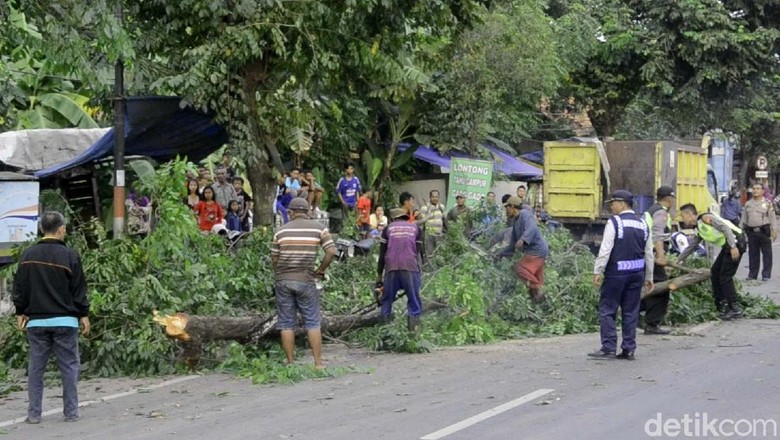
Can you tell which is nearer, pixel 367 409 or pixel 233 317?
pixel 367 409

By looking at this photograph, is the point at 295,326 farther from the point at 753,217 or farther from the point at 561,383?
the point at 753,217

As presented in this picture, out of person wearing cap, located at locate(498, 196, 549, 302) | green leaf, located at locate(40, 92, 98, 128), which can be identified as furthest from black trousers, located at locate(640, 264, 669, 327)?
green leaf, located at locate(40, 92, 98, 128)

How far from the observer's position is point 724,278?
50.0 ft

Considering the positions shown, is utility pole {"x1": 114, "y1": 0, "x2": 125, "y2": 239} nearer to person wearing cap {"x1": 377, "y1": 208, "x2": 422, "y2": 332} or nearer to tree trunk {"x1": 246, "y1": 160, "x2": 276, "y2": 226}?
tree trunk {"x1": 246, "y1": 160, "x2": 276, "y2": 226}

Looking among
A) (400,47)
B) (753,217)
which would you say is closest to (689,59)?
(753,217)

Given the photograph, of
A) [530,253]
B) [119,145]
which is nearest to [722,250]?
[530,253]

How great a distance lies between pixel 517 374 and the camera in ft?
35.3

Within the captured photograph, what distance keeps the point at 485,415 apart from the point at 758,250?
14406 millimetres

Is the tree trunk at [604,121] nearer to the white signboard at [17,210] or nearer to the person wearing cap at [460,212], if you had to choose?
the person wearing cap at [460,212]

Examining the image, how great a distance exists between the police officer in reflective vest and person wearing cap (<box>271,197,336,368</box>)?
5.81 m

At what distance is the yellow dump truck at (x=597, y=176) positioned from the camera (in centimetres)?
2373

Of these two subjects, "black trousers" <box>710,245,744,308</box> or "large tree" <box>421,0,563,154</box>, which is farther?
"large tree" <box>421,0,563,154</box>

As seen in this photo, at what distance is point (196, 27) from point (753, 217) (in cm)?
1189

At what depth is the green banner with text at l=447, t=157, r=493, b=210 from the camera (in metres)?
24.4
